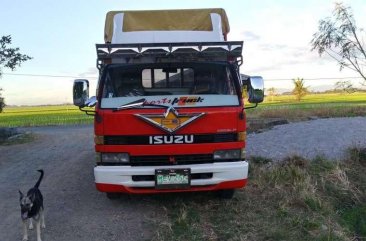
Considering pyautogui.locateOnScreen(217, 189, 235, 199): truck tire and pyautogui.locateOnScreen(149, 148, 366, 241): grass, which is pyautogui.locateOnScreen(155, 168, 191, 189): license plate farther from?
pyautogui.locateOnScreen(217, 189, 235, 199): truck tire

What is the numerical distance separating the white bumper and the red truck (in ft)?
0.05

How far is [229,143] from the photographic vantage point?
663 centimetres

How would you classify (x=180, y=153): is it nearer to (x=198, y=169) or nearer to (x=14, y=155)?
(x=198, y=169)

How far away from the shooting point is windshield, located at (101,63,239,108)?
719cm

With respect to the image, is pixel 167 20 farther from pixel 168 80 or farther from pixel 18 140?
pixel 18 140

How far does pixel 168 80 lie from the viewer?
A: 24.6ft

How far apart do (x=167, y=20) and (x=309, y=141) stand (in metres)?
6.81

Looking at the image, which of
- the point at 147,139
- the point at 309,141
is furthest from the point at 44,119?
the point at 147,139

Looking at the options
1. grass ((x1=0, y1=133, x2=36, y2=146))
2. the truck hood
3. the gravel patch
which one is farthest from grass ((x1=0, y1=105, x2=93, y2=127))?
the truck hood

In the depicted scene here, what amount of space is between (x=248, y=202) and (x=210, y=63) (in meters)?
2.33

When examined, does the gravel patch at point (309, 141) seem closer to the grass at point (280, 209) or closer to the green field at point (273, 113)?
the grass at point (280, 209)

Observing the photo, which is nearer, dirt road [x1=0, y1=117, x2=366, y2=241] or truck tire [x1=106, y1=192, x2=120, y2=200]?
dirt road [x1=0, y1=117, x2=366, y2=241]

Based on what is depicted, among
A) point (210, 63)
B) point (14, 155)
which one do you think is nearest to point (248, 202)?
point (210, 63)

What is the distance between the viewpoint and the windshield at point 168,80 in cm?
719
